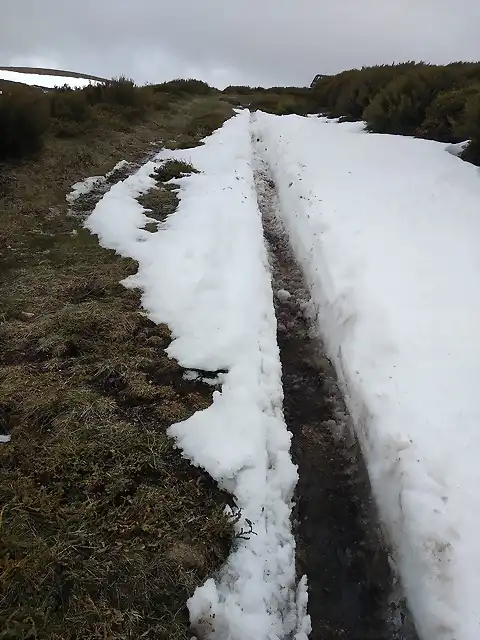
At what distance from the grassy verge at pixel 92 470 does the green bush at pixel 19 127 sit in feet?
10.7

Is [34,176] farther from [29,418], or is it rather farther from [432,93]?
[432,93]

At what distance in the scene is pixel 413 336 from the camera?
387 cm

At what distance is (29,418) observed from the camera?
10.2ft

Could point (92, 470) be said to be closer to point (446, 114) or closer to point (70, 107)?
point (446, 114)

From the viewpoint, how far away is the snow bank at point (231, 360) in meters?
2.35

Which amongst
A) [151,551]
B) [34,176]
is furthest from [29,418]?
[34,176]

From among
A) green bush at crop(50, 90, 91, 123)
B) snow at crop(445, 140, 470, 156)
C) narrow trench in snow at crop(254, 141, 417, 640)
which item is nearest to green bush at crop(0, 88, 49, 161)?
green bush at crop(50, 90, 91, 123)

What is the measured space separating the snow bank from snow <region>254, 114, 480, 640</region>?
57 cm

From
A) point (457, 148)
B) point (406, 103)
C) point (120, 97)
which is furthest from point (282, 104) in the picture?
point (457, 148)

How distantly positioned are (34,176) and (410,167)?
5738 millimetres

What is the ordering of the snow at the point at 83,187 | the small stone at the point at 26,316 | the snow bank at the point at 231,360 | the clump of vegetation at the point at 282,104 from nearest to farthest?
the snow bank at the point at 231,360 < the small stone at the point at 26,316 < the snow at the point at 83,187 < the clump of vegetation at the point at 282,104

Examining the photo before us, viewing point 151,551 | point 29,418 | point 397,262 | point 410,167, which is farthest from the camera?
point 410,167

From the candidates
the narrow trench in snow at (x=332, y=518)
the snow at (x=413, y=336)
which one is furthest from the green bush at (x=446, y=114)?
the narrow trench in snow at (x=332, y=518)

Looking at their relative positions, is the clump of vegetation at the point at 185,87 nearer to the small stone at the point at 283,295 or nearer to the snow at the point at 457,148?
the snow at the point at 457,148
